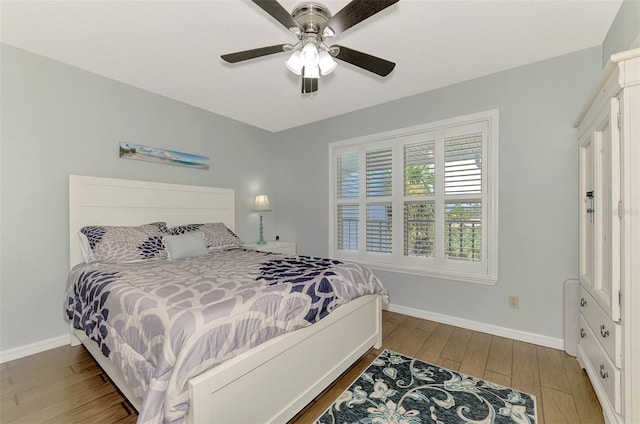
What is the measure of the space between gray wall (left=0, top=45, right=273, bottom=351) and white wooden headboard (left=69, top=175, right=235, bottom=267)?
11cm

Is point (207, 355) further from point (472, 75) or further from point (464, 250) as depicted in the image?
point (472, 75)

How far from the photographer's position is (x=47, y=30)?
6.81 feet

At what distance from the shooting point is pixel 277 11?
1.42m

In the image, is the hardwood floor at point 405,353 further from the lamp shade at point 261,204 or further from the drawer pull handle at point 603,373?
the lamp shade at point 261,204

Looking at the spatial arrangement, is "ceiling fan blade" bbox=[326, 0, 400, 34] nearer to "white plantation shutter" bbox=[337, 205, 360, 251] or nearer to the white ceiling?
the white ceiling

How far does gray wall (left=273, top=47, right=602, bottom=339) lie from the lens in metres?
2.35

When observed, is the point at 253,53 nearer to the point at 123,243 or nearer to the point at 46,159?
the point at 123,243

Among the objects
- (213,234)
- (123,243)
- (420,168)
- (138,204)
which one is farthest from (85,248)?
(420,168)

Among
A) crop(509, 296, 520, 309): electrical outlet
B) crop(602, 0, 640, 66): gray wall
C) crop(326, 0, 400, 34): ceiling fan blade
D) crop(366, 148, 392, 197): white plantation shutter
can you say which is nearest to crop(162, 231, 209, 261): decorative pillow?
crop(366, 148, 392, 197): white plantation shutter

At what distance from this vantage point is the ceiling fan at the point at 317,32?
139cm

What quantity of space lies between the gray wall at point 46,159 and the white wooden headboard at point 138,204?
11 cm

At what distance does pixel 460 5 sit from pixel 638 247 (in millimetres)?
1683

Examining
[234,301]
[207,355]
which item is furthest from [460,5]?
[207,355]

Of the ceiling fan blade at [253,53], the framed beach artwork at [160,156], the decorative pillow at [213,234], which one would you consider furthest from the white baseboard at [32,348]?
the ceiling fan blade at [253,53]
